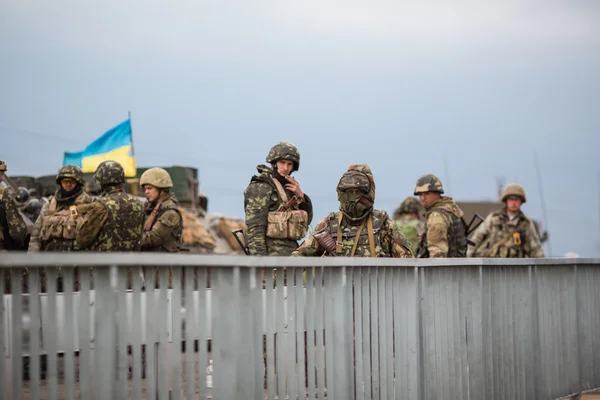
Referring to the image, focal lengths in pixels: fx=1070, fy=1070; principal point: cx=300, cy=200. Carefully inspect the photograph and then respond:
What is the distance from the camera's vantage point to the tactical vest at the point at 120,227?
11547 millimetres

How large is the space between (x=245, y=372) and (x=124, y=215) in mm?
6708

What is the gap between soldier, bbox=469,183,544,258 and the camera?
15383mm

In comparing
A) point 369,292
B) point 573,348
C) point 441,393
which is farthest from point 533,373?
point 369,292

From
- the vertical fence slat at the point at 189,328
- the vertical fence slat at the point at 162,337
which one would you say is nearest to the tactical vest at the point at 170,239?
the vertical fence slat at the point at 189,328

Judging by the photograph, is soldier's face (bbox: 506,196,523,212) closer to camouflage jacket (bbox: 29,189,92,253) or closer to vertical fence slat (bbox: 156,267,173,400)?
camouflage jacket (bbox: 29,189,92,253)

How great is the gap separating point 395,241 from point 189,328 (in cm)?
417

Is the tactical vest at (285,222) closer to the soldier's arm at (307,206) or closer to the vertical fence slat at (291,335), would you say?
the soldier's arm at (307,206)

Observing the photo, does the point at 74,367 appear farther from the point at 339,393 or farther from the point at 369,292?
the point at 369,292

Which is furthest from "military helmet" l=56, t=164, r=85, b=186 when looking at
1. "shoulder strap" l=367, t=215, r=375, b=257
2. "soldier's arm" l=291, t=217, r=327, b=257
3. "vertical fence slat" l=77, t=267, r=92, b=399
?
"vertical fence slat" l=77, t=267, r=92, b=399

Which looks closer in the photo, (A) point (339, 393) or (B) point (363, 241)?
(A) point (339, 393)

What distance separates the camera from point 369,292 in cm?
661

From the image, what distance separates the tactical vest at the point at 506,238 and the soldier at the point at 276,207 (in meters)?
5.58

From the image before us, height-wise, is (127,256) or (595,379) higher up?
(127,256)

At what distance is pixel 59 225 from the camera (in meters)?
12.2
